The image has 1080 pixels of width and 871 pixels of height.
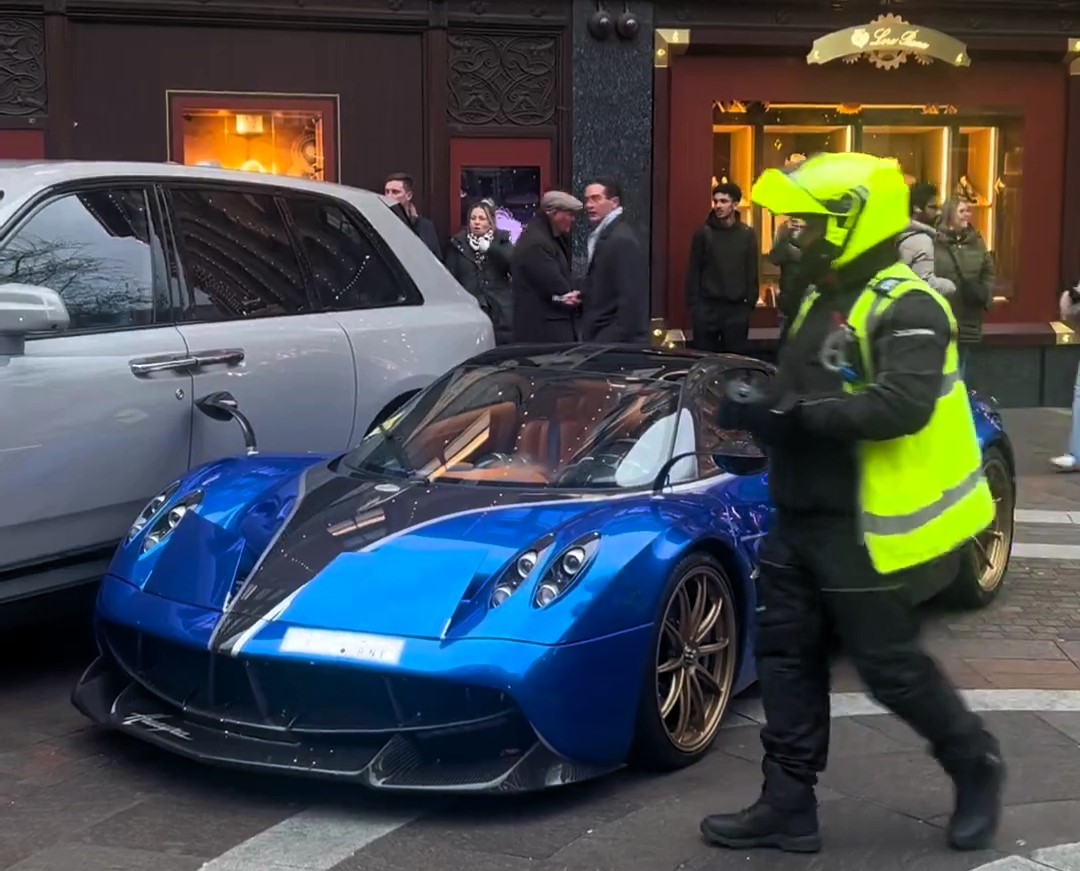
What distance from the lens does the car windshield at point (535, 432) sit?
5137 millimetres

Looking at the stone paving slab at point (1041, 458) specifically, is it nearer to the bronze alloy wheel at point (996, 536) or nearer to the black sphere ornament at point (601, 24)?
the bronze alloy wheel at point (996, 536)

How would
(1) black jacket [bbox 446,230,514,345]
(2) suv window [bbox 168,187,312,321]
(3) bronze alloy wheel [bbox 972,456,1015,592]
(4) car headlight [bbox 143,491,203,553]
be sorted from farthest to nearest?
1. (1) black jacket [bbox 446,230,514,345]
2. (3) bronze alloy wheel [bbox 972,456,1015,592]
3. (2) suv window [bbox 168,187,312,321]
4. (4) car headlight [bbox 143,491,203,553]

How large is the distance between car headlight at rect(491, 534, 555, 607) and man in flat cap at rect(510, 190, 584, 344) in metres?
4.56

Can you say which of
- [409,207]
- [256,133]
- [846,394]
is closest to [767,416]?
[846,394]

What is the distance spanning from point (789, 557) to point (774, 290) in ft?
29.8

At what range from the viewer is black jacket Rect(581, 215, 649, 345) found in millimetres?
8531

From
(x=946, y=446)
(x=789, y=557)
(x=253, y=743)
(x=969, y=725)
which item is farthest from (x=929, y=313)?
(x=253, y=743)

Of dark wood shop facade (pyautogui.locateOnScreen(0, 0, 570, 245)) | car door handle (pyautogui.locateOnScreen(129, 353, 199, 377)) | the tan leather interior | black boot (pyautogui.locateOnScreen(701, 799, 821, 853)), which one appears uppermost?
dark wood shop facade (pyautogui.locateOnScreen(0, 0, 570, 245))

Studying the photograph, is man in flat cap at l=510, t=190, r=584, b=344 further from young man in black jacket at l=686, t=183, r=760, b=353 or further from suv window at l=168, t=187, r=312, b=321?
suv window at l=168, t=187, r=312, b=321

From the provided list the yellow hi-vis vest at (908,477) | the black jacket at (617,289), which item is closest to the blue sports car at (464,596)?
the yellow hi-vis vest at (908,477)

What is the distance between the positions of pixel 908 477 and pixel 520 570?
1173mm

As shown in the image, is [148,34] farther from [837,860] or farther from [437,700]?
[837,860]

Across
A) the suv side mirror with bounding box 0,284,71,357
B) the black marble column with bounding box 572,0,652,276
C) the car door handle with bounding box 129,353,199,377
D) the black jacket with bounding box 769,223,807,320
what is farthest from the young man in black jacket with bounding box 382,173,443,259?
the black jacket with bounding box 769,223,807,320

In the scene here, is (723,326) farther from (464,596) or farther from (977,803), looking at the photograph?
(977,803)
